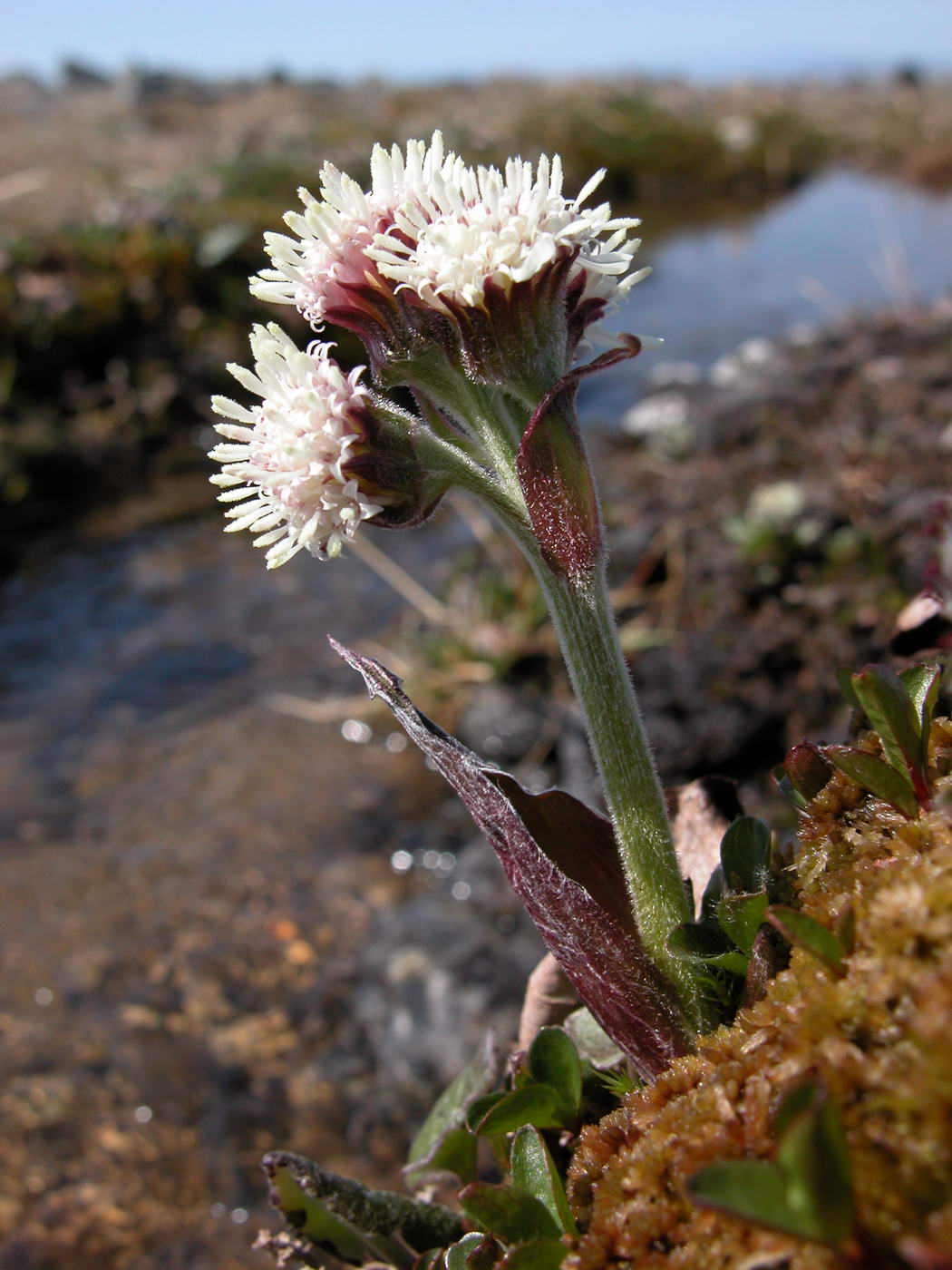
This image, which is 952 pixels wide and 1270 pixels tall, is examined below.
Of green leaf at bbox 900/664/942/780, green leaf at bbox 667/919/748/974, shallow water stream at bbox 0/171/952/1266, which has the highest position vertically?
green leaf at bbox 900/664/942/780

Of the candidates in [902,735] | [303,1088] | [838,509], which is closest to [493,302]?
[902,735]

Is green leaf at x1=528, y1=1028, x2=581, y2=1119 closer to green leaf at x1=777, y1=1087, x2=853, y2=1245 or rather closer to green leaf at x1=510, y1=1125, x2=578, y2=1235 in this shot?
green leaf at x1=510, y1=1125, x2=578, y2=1235

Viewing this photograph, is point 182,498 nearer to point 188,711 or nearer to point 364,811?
point 188,711

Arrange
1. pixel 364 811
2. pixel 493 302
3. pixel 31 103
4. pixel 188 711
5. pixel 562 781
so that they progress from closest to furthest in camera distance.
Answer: pixel 493 302, pixel 562 781, pixel 364 811, pixel 188 711, pixel 31 103

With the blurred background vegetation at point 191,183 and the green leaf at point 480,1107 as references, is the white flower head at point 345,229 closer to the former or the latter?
the green leaf at point 480,1107

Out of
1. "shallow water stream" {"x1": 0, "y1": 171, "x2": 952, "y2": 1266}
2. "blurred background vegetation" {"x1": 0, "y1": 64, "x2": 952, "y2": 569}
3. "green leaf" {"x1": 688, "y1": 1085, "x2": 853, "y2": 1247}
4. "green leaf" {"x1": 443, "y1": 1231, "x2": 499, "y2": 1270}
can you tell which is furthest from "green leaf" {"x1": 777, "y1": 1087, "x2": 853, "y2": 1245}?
"blurred background vegetation" {"x1": 0, "y1": 64, "x2": 952, "y2": 569}

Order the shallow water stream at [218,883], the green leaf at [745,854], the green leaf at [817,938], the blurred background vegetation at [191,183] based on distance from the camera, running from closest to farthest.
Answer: the green leaf at [817,938], the green leaf at [745,854], the shallow water stream at [218,883], the blurred background vegetation at [191,183]

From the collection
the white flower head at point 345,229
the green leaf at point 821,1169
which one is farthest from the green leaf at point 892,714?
the white flower head at point 345,229
